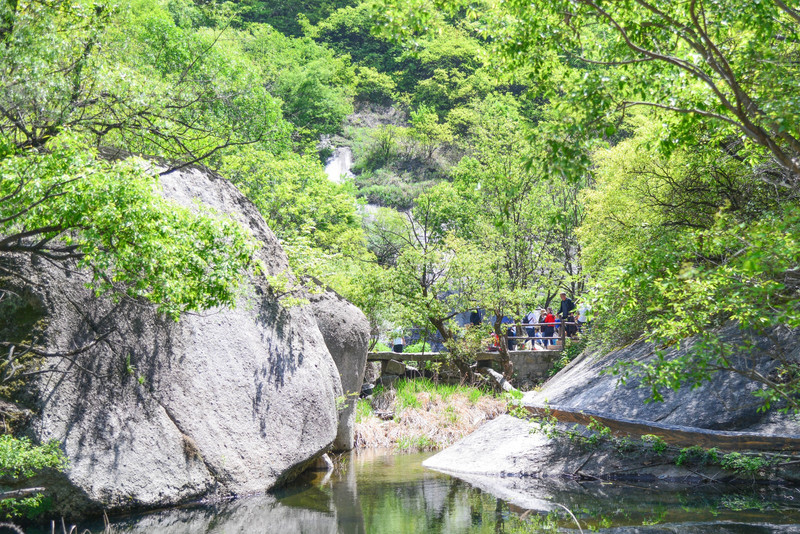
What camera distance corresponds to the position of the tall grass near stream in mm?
14281

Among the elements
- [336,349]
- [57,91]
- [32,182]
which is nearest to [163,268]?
[32,182]

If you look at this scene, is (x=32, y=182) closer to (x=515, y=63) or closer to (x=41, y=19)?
(x=41, y=19)

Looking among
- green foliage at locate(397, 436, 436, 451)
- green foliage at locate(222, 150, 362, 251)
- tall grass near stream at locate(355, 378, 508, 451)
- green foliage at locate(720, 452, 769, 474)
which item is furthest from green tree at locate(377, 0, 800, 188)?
green foliage at locate(397, 436, 436, 451)

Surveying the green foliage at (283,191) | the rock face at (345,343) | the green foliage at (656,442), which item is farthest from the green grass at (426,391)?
the green foliage at (656,442)

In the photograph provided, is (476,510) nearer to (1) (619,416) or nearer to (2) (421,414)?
(1) (619,416)

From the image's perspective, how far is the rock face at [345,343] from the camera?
1262 cm

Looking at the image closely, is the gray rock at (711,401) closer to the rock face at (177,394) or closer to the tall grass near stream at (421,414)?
the tall grass near stream at (421,414)

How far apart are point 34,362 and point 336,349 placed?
6.07 meters

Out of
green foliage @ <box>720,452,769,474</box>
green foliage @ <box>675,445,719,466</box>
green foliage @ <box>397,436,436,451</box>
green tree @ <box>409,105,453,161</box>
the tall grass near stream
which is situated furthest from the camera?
green tree @ <box>409,105,453,161</box>

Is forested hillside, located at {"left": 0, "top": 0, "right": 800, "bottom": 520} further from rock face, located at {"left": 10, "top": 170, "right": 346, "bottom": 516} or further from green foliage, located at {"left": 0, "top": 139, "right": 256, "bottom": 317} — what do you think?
rock face, located at {"left": 10, "top": 170, "right": 346, "bottom": 516}

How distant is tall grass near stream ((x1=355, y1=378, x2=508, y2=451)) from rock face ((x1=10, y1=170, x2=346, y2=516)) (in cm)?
375

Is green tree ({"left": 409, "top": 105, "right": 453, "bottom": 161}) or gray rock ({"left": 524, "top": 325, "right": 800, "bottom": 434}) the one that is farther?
green tree ({"left": 409, "top": 105, "right": 453, "bottom": 161})

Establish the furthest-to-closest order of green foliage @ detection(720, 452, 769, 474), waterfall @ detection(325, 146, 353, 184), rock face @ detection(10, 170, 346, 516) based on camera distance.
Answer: waterfall @ detection(325, 146, 353, 184) < green foliage @ detection(720, 452, 769, 474) < rock face @ detection(10, 170, 346, 516)

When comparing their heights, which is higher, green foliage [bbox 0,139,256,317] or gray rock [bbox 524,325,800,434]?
green foliage [bbox 0,139,256,317]
